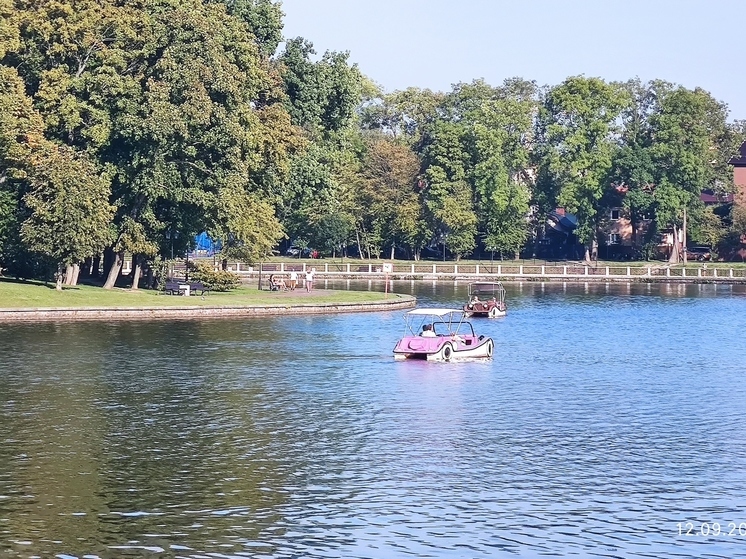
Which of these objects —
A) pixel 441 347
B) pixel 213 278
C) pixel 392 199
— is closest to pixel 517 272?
pixel 392 199

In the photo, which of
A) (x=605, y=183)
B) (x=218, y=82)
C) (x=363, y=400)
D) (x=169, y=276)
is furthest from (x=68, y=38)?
(x=605, y=183)

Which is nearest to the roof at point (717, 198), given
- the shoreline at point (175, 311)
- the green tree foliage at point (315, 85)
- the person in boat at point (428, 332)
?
the green tree foliage at point (315, 85)

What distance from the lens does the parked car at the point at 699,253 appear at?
6469 inches

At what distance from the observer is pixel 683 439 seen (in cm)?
3772

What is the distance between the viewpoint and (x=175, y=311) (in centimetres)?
7756

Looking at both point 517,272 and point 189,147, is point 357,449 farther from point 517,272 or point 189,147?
point 517,272

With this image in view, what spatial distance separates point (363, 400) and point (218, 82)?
4380cm

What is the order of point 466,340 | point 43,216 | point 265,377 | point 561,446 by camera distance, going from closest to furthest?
point 561,446
point 265,377
point 466,340
point 43,216

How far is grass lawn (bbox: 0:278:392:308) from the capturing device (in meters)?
75.8

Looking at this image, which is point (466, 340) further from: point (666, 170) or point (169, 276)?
point (666, 170)

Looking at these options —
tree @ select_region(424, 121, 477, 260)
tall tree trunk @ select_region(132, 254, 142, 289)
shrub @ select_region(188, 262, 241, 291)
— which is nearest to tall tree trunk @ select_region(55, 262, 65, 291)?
tall tree trunk @ select_region(132, 254, 142, 289)

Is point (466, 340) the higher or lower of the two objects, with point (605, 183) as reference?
lower

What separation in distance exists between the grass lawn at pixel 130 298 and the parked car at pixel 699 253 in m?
82.8

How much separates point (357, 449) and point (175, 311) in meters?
43.4
